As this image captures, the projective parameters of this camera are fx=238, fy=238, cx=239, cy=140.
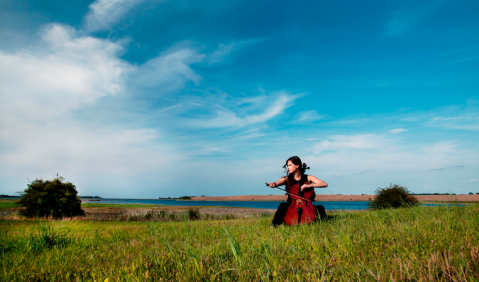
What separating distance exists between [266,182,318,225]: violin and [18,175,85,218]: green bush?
22.6m

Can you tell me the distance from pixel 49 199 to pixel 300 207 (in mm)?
23740

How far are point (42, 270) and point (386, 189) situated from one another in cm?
2098

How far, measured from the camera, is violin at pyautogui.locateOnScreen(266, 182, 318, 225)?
5.70m

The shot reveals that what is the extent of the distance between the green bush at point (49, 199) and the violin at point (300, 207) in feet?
74.3

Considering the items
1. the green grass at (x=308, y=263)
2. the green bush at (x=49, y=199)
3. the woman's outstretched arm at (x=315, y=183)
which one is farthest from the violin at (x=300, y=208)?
the green bush at (x=49, y=199)

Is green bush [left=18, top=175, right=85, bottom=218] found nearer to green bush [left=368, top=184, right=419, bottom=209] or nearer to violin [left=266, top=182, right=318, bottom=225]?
violin [left=266, top=182, right=318, bottom=225]

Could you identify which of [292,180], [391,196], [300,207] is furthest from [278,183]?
[391,196]

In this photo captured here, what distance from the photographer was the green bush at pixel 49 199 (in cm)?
2050

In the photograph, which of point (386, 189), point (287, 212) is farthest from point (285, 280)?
point (386, 189)

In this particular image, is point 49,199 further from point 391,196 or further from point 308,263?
point 391,196

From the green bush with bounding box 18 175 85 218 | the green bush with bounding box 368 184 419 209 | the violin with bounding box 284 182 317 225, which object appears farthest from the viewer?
the green bush with bounding box 18 175 85 218

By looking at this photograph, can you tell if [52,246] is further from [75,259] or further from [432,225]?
[432,225]

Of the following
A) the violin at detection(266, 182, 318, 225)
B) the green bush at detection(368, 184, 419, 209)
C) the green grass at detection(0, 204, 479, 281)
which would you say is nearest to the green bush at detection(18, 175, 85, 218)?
the green grass at detection(0, 204, 479, 281)

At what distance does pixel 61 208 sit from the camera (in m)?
21.1
